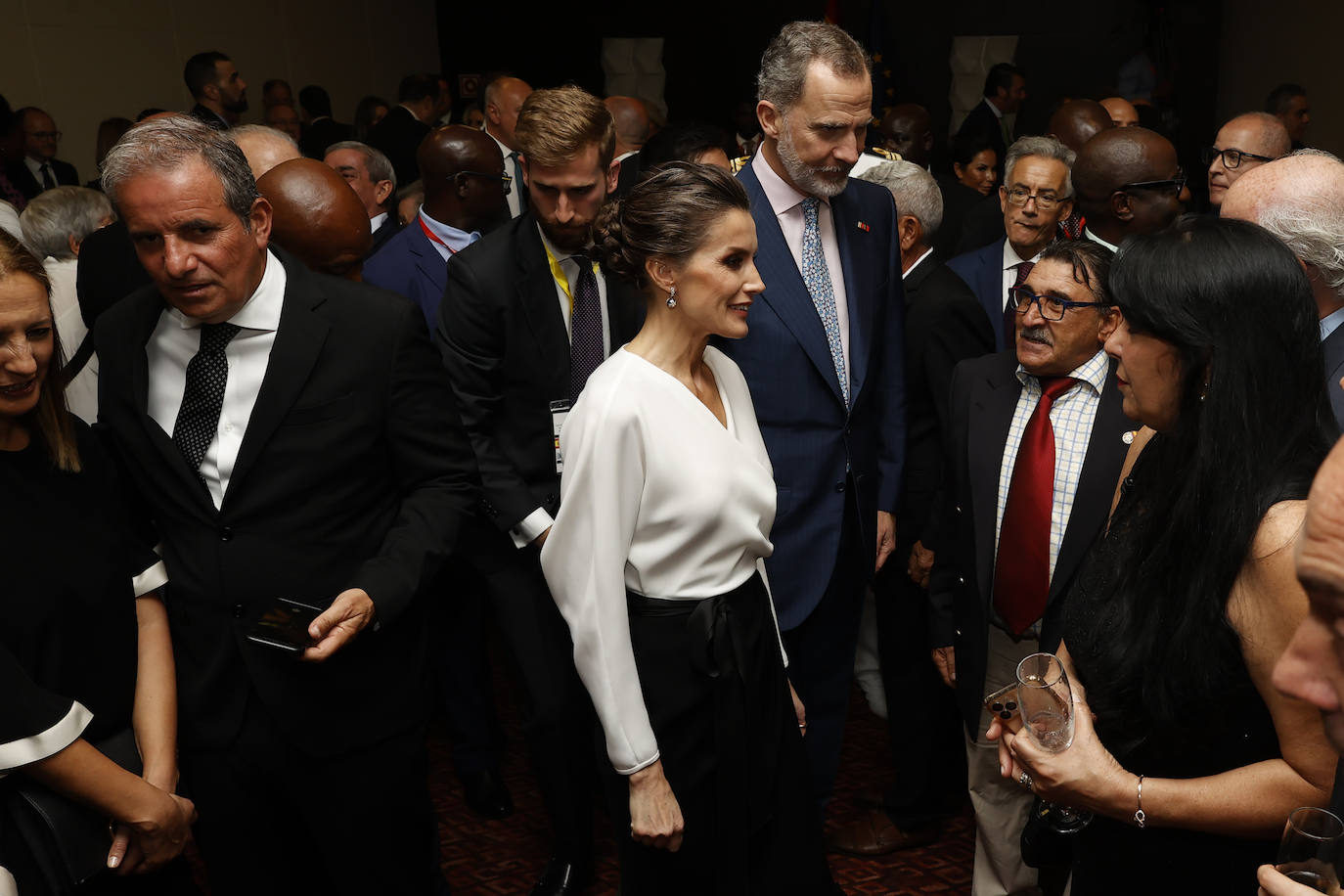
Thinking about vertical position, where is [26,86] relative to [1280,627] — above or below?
above

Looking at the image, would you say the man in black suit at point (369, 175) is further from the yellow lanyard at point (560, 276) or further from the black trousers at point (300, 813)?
the black trousers at point (300, 813)

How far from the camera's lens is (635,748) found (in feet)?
6.53

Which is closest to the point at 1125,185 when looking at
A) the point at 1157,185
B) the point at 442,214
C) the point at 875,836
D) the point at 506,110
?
the point at 1157,185

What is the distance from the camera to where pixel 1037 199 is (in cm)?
370

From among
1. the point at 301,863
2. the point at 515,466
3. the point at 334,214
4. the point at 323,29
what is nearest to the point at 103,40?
the point at 323,29

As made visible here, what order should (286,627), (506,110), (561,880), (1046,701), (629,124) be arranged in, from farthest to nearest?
1. (629,124)
2. (506,110)
3. (561,880)
4. (286,627)
5. (1046,701)

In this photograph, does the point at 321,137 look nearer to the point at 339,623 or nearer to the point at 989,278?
the point at 989,278

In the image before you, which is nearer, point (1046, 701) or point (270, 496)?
point (1046, 701)

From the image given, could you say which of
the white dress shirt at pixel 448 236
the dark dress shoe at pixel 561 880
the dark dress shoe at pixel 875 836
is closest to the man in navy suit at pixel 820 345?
the dark dress shoe at pixel 875 836

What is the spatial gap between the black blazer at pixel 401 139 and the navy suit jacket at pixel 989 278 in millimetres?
4558

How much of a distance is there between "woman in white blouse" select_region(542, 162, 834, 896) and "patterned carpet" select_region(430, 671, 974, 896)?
92 centimetres

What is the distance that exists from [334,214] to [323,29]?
9.00m

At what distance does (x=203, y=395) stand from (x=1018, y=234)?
2.60 m

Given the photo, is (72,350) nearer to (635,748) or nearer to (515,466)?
(515,466)
